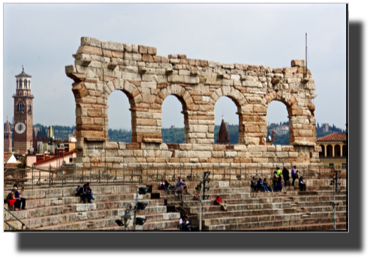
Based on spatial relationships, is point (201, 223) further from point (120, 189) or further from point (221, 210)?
point (120, 189)

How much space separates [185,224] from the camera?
19266mm

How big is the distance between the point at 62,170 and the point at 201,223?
565cm

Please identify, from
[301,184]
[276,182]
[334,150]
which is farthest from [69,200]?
[334,150]

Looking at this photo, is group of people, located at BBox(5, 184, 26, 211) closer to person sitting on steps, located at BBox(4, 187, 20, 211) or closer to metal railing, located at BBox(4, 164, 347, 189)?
person sitting on steps, located at BBox(4, 187, 20, 211)

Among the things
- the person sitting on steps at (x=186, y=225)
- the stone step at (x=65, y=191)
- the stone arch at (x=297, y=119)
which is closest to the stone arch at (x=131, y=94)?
the stone step at (x=65, y=191)

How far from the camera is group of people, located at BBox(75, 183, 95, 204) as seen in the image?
18.2 m

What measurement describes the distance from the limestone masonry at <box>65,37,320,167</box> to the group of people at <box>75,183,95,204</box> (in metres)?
3.32

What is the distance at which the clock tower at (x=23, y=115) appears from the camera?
5159 inches

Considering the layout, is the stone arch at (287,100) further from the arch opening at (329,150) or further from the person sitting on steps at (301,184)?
the arch opening at (329,150)

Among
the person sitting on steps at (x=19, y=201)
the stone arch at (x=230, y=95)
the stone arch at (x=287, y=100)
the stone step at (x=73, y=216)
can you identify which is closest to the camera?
the stone step at (x=73, y=216)

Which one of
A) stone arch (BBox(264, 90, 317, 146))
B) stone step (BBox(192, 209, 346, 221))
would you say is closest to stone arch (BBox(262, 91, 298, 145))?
stone arch (BBox(264, 90, 317, 146))

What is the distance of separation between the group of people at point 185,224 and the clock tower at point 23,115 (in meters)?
114

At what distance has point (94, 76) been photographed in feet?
71.4

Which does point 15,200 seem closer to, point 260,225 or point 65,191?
point 65,191
